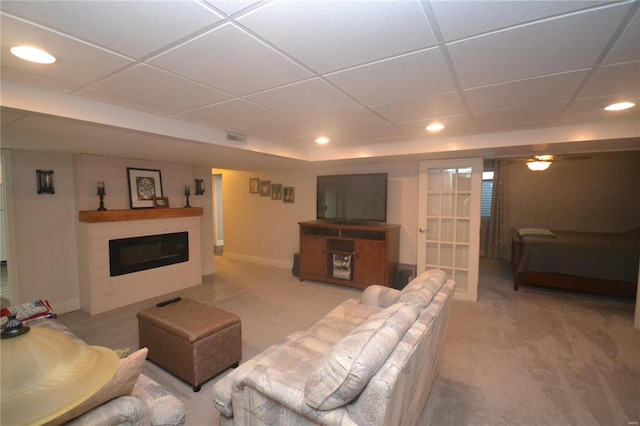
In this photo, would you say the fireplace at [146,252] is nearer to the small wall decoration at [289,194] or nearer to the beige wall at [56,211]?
the beige wall at [56,211]

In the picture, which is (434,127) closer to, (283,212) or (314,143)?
(314,143)

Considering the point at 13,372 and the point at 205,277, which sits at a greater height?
the point at 13,372

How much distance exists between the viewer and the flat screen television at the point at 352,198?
4543 mm

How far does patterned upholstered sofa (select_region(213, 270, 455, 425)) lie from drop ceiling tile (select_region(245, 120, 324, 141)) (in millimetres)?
1815

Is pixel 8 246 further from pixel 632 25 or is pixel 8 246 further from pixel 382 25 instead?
pixel 632 25

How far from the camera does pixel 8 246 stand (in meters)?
3.22

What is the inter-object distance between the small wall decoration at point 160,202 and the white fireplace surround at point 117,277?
23cm

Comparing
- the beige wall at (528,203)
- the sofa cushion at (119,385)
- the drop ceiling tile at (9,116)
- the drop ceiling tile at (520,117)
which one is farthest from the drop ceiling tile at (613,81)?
the drop ceiling tile at (9,116)

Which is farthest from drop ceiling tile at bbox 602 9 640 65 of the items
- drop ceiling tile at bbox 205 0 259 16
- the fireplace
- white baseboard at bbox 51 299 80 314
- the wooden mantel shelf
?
white baseboard at bbox 51 299 80 314

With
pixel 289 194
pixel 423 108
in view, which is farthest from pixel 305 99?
pixel 289 194

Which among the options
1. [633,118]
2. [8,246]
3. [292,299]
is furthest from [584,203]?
[8,246]

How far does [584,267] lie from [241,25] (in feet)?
17.0

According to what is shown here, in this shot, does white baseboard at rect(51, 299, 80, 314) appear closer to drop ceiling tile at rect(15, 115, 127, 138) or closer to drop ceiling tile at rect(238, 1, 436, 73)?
drop ceiling tile at rect(15, 115, 127, 138)

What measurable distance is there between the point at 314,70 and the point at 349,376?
1.54 meters
